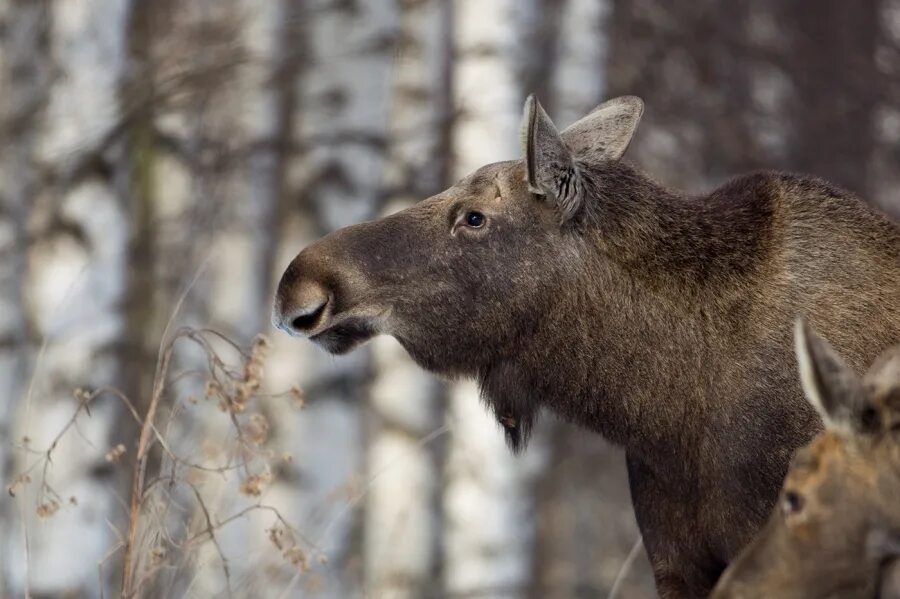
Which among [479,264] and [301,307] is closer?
[301,307]

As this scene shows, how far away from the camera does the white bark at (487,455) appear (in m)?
7.85

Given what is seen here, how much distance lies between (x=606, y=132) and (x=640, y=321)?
24.5 inches

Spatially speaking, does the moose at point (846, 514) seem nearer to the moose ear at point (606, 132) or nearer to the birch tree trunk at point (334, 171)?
the moose ear at point (606, 132)

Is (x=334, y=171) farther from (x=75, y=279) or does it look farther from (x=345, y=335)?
(x=345, y=335)

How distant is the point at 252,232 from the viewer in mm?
8094

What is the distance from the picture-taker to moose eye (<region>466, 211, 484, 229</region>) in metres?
4.39

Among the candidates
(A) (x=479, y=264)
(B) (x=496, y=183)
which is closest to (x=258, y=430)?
(A) (x=479, y=264)

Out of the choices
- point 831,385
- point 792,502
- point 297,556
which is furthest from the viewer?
point 297,556

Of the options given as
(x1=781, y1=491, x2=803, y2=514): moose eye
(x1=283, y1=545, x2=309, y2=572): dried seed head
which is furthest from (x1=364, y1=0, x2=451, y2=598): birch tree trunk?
(x1=781, y1=491, x2=803, y2=514): moose eye

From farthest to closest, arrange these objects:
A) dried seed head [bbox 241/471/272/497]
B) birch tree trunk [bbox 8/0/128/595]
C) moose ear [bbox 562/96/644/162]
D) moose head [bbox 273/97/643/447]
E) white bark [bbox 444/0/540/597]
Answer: white bark [bbox 444/0/540/597], birch tree trunk [bbox 8/0/128/595], moose ear [bbox 562/96/644/162], moose head [bbox 273/97/643/447], dried seed head [bbox 241/471/272/497]

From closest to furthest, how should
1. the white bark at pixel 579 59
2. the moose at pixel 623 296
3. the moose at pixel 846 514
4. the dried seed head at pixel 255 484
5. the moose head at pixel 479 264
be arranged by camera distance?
the moose at pixel 846 514 → the dried seed head at pixel 255 484 → the moose at pixel 623 296 → the moose head at pixel 479 264 → the white bark at pixel 579 59

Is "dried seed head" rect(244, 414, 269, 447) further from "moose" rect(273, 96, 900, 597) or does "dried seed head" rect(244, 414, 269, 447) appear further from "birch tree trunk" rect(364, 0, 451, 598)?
"birch tree trunk" rect(364, 0, 451, 598)

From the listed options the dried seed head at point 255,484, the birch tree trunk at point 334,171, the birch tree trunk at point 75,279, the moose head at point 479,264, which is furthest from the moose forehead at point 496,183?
the birch tree trunk at point 334,171

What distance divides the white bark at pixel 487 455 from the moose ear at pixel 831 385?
4492mm
